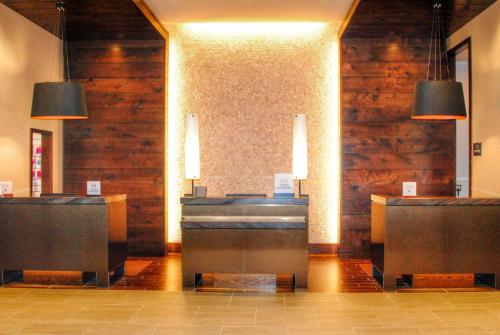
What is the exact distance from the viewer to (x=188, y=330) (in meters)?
3.82

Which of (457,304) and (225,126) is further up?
(225,126)

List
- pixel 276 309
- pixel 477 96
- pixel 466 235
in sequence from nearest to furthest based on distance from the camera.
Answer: pixel 276 309 → pixel 466 235 → pixel 477 96

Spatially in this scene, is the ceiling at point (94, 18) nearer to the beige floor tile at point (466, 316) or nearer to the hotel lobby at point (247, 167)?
the hotel lobby at point (247, 167)

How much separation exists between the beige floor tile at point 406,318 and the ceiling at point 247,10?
3.85 meters

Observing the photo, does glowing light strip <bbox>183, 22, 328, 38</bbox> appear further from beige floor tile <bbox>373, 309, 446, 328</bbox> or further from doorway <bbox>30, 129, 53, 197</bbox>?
beige floor tile <bbox>373, 309, 446, 328</bbox>

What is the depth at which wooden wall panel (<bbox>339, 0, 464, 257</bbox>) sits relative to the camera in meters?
6.95

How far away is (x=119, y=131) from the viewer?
708 centimetres

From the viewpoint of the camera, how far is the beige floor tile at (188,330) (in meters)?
3.75

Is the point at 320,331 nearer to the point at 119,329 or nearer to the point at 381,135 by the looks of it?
the point at 119,329

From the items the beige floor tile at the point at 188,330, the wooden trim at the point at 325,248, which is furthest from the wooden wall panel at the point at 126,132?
the beige floor tile at the point at 188,330

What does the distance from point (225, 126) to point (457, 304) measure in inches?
155

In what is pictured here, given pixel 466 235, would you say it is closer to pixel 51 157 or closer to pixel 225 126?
pixel 225 126

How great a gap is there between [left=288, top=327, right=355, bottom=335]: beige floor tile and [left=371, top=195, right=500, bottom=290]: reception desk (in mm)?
1397

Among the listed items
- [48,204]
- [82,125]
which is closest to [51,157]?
[82,125]
